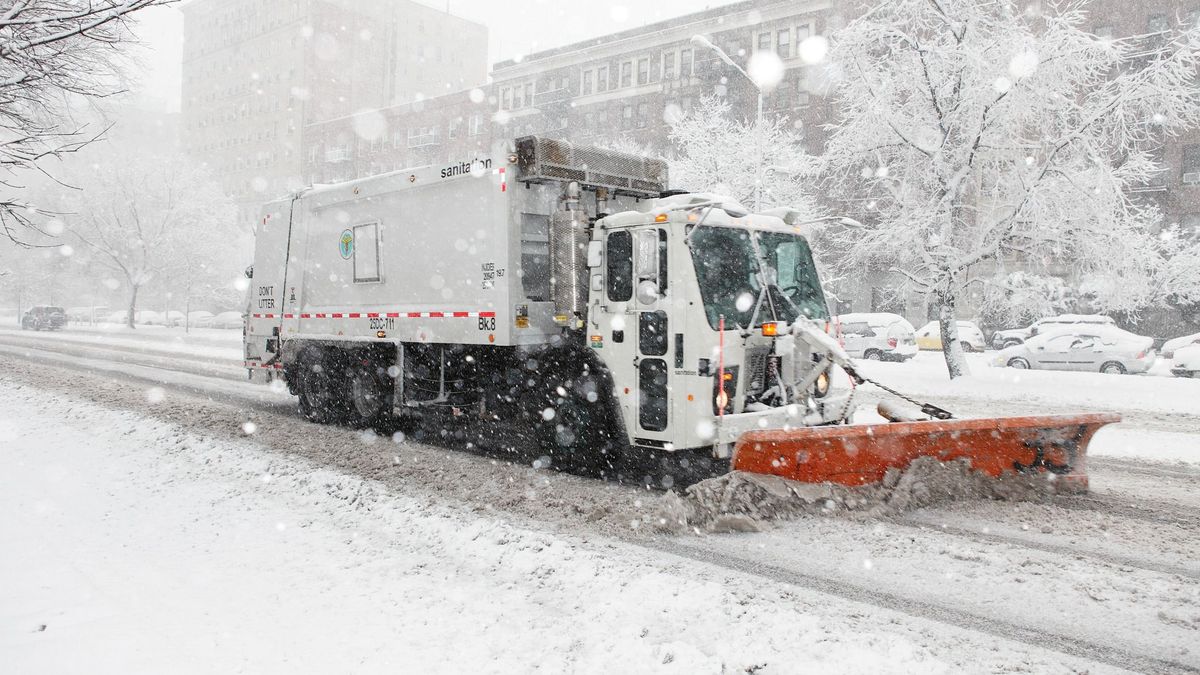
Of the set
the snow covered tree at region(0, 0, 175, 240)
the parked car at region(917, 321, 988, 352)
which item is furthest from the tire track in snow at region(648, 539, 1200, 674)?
the parked car at region(917, 321, 988, 352)

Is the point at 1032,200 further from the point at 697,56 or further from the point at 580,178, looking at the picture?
the point at 697,56

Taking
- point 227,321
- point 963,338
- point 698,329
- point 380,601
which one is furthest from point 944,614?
point 227,321

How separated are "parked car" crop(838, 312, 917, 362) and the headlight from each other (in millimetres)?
19025

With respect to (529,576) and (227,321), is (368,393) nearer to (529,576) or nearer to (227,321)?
(529,576)

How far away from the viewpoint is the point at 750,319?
7094mm

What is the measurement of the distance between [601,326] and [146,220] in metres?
47.8

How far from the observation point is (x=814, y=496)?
621cm

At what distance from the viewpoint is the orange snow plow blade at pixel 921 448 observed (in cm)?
605

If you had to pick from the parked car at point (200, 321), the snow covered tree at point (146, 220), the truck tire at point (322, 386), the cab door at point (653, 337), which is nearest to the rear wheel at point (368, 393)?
the truck tire at point (322, 386)

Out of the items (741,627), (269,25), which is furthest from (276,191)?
(741,627)

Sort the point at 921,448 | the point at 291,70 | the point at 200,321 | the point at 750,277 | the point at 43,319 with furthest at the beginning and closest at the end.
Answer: the point at 291,70 < the point at 200,321 < the point at 43,319 < the point at 750,277 < the point at 921,448

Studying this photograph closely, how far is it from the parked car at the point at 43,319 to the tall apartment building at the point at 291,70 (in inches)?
1327

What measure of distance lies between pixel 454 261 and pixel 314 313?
3.45 m

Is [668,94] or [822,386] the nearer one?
[822,386]
